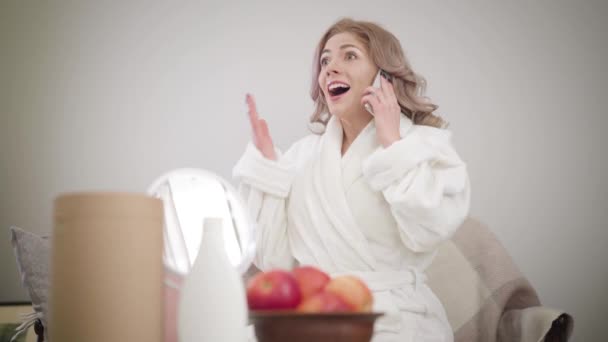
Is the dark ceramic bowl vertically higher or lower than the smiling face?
lower

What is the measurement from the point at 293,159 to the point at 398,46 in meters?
0.44

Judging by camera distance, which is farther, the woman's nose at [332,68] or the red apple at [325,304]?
the woman's nose at [332,68]

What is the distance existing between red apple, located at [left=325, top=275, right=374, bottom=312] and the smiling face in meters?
0.93

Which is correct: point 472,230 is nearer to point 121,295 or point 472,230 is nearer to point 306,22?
point 306,22

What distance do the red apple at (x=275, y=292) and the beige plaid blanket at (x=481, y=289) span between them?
40.6 inches

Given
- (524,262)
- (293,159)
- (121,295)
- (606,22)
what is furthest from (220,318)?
(606,22)

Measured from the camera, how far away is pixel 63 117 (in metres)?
2.08

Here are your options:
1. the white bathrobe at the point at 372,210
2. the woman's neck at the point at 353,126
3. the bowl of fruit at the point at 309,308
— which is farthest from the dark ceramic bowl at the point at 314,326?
the woman's neck at the point at 353,126

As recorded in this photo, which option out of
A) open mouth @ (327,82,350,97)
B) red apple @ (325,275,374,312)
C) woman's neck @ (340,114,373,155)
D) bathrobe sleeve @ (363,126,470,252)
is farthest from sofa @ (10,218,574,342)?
red apple @ (325,275,374,312)

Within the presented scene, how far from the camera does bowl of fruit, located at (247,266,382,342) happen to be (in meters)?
0.81

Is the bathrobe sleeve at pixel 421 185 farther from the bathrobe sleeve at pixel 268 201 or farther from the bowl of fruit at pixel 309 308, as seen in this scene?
the bowl of fruit at pixel 309 308

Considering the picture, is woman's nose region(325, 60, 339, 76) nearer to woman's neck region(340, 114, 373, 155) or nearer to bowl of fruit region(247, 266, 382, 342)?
woman's neck region(340, 114, 373, 155)

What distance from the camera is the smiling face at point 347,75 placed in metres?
1.75

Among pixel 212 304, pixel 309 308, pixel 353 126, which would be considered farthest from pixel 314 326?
pixel 353 126
